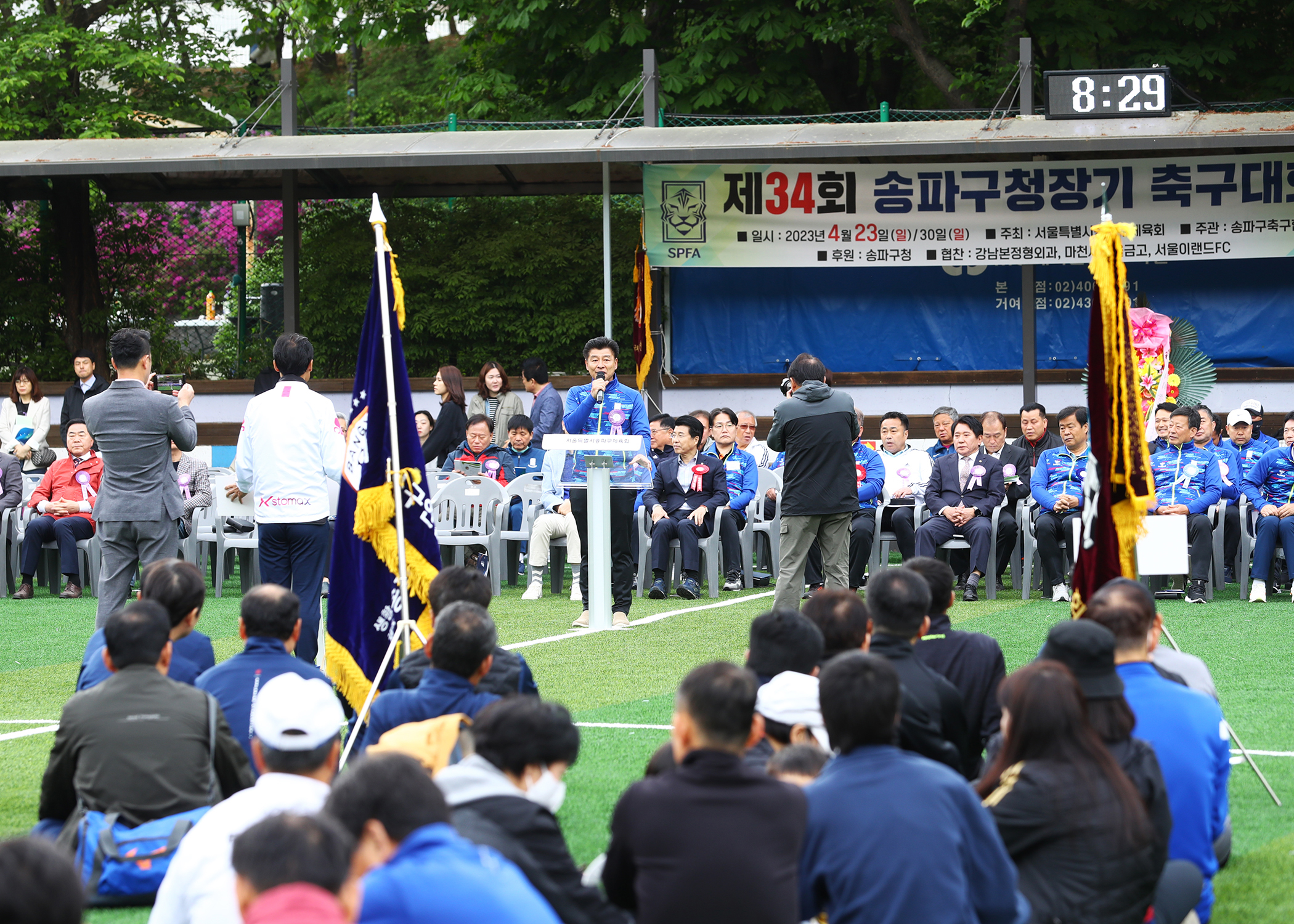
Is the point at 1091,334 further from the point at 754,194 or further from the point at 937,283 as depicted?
the point at 937,283

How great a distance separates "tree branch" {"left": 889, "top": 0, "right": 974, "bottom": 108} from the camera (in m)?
17.3

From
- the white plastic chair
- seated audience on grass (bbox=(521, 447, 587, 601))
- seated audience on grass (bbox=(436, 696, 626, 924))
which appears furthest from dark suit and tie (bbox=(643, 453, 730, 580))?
seated audience on grass (bbox=(436, 696, 626, 924))

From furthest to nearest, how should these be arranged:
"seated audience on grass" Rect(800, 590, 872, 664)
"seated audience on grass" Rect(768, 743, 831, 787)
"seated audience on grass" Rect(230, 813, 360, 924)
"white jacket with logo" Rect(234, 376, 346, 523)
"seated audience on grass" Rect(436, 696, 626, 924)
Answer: "white jacket with logo" Rect(234, 376, 346, 523) → "seated audience on grass" Rect(800, 590, 872, 664) → "seated audience on grass" Rect(768, 743, 831, 787) → "seated audience on grass" Rect(436, 696, 626, 924) → "seated audience on grass" Rect(230, 813, 360, 924)

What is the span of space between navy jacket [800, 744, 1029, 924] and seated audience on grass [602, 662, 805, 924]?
90 mm

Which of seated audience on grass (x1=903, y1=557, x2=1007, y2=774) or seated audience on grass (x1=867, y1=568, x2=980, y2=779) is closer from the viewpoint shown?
seated audience on grass (x1=867, y1=568, x2=980, y2=779)

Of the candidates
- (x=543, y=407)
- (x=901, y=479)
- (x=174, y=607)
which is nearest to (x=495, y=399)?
(x=543, y=407)

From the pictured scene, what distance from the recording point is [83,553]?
12445mm

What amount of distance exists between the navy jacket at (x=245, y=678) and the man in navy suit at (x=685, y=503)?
6.84 metres

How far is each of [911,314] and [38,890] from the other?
14.4 meters

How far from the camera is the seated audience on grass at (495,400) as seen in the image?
1383 centimetres

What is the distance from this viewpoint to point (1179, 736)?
13.4ft

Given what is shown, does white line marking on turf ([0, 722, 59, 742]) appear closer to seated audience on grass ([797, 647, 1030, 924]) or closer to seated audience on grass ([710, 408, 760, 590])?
seated audience on grass ([797, 647, 1030, 924])

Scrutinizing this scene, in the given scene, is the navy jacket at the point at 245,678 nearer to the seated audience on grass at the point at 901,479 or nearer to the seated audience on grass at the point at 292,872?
the seated audience on grass at the point at 292,872

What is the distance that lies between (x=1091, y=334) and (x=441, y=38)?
2693 centimetres
